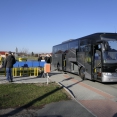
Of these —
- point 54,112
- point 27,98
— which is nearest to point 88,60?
point 27,98

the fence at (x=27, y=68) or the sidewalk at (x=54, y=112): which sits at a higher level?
the fence at (x=27, y=68)

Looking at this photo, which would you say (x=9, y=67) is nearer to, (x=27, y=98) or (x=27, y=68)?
(x=27, y=68)

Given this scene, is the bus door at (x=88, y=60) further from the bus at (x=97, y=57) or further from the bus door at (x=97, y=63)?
the bus door at (x=97, y=63)

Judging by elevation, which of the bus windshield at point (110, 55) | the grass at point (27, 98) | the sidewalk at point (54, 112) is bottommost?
the sidewalk at point (54, 112)

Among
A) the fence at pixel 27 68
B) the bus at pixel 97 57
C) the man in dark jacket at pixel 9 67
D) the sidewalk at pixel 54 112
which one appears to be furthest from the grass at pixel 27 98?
the fence at pixel 27 68

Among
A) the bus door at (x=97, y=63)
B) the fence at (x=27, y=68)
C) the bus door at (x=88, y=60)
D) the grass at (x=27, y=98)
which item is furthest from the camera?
the fence at (x=27, y=68)

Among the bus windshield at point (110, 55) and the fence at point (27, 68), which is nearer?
the bus windshield at point (110, 55)

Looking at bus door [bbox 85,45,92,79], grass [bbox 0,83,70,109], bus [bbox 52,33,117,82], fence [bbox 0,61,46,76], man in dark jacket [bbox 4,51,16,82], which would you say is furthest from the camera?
fence [bbox 0,61,46,76]

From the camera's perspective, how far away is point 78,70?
51.9 feet

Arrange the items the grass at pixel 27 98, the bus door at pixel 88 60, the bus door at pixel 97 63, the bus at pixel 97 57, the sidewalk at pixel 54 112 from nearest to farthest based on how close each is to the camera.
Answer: the sidewalk at pixel 54 112, the grass at pixel 27 98, the bus at pixel 97 57, the bus door at pixel 97 63, the bus door at pixel 88 60

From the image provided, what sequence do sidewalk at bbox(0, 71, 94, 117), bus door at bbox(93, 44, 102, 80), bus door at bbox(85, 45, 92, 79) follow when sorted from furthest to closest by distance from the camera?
bus door at bbox(85, 45, 92, 79)
bus door at bbox(93, 44, 102, 80)
sidewalk at bbox(0, 71, 94, 117)

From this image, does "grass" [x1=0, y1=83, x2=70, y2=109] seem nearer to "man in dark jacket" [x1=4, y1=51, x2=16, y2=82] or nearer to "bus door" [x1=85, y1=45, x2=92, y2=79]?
"man in dark jacket" [x1=4, y1=51, x2=16, y2=82]

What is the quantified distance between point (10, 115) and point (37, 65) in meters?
11.5

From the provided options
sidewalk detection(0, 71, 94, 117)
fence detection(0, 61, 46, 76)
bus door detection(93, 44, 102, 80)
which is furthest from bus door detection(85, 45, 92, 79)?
sidewalk detection(0, 71, 94, 117)
